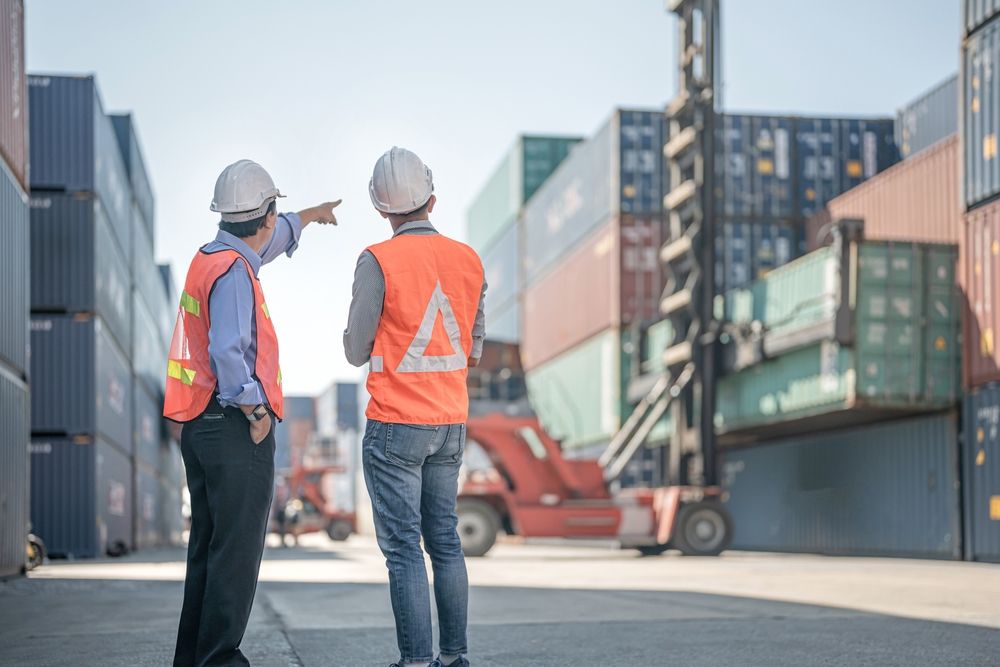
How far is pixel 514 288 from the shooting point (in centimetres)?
3341

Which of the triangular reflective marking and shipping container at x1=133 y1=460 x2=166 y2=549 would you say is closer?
the triangular reflective marking

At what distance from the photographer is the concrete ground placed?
425cm

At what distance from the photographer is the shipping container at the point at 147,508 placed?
23484 mm

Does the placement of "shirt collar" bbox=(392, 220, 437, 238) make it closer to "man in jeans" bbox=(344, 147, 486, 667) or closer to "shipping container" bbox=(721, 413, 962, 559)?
"man in jeans" bbox=(344, 147, 486, 667)

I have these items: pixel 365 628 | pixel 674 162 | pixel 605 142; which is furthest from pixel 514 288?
pixel 365 628

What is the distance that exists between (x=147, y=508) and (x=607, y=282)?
12219 millimetres

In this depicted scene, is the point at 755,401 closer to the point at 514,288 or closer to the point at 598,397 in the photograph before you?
the point at 598,397

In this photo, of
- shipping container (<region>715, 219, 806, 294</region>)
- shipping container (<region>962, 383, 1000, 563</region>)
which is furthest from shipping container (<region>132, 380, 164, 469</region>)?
shipping container (<region>962, 383, 1000, 563</region>)

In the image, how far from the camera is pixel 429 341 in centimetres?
328

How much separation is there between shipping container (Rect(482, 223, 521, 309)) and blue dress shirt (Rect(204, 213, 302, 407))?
29024 millimetres

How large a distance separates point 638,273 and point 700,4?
20.1 ft

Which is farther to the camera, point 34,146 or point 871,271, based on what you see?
point 34,146

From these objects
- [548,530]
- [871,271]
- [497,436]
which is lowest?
[548,530]

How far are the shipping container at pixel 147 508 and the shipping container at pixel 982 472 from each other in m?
15.5
